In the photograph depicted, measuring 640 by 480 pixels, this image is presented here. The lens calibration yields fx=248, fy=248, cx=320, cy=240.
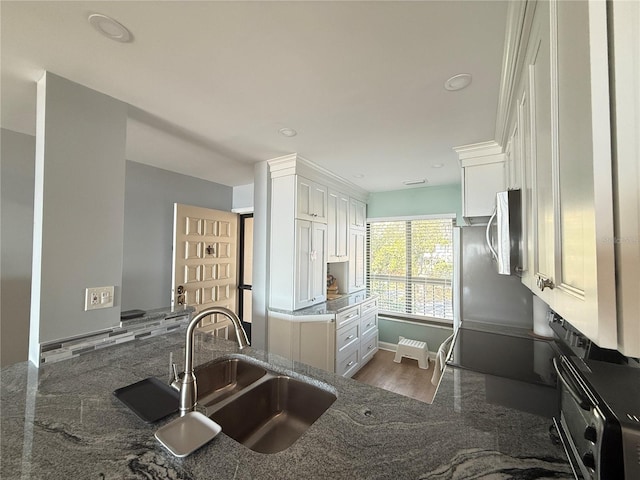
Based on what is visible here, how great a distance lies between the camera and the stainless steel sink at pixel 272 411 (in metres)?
1.05

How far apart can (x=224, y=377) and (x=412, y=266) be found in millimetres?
3218

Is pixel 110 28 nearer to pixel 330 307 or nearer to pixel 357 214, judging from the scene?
pixel 330 307

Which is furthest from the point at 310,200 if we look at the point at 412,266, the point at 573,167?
the point at 573,167

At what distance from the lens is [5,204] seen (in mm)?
1977

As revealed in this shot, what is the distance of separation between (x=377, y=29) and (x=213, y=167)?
241 cm

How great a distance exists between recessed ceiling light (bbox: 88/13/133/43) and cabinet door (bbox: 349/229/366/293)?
297cm

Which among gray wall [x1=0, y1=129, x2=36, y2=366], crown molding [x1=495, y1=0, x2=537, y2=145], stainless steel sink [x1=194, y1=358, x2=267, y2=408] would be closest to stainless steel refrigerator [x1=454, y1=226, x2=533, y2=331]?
crown molding [x1=495, y1=0, x2=537, y2=145]

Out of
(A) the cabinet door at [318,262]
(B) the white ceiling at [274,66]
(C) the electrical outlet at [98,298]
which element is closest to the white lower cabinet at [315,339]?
(A) the cabinet door at [318,262]

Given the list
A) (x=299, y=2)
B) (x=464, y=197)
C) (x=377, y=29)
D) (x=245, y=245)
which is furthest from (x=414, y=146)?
(x=245, y=245)

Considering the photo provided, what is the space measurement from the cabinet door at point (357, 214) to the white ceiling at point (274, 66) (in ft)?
4.96

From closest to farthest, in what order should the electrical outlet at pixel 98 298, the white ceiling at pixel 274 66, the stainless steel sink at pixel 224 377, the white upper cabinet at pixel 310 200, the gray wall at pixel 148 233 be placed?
the white ceiling at pixel 274 66, the stainless steel sink at pixel 224 377, the electrical outlet at pixel 98 298, the white upper cabinet at pixel 310 200, the gray wall at pixel 148 233

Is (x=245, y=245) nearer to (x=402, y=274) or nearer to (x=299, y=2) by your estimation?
(x=402, y=274)

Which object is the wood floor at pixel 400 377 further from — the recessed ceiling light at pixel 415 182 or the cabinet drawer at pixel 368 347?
the recessed ceiling light at pixel 415 182

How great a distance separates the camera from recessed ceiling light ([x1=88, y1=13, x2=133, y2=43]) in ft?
3.38
